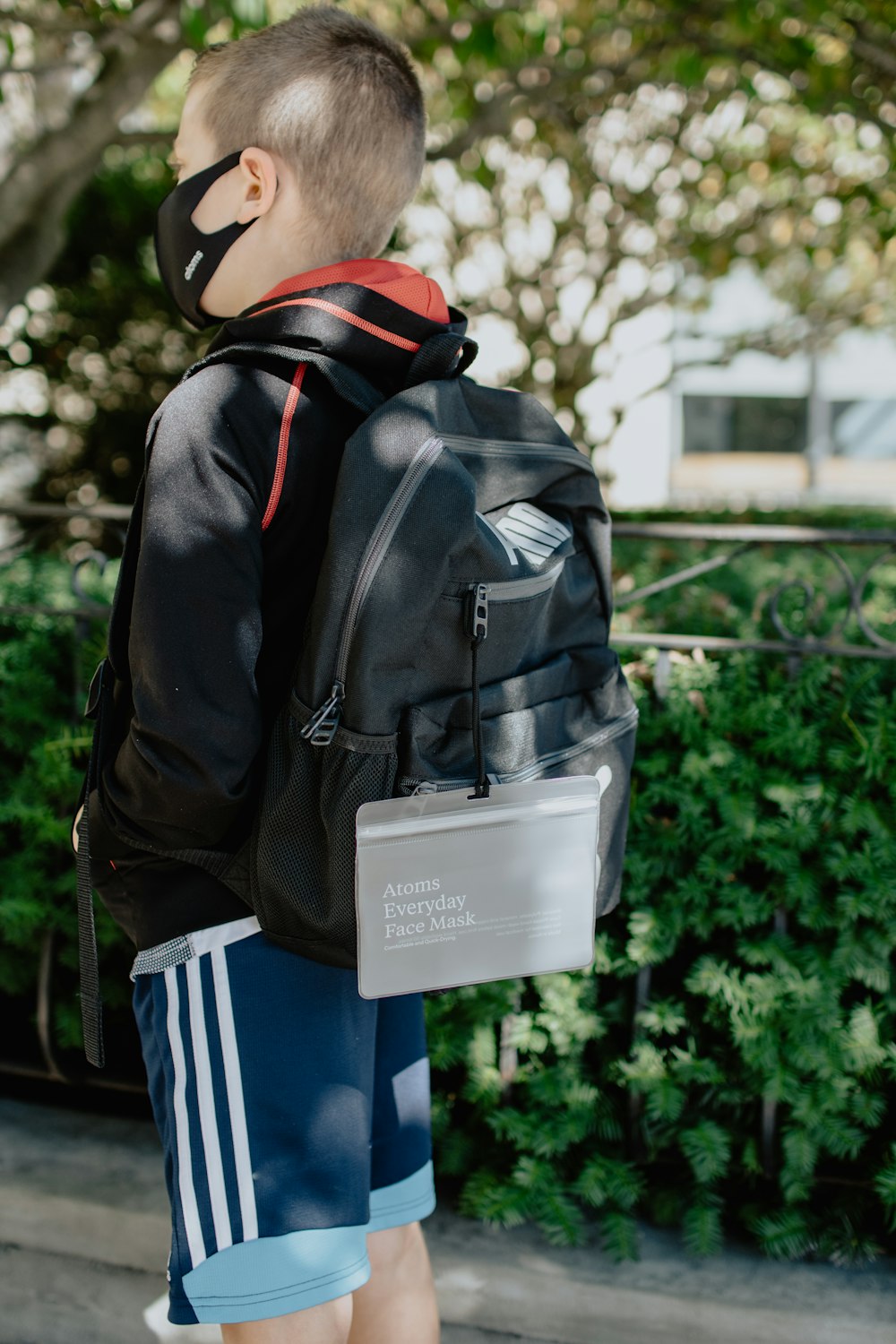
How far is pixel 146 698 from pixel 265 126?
784 millimetres

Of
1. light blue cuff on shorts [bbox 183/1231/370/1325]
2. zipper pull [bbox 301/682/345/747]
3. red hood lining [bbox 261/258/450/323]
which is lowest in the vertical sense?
light blue cuff on shorts [bbox 183/1231/370/1325]

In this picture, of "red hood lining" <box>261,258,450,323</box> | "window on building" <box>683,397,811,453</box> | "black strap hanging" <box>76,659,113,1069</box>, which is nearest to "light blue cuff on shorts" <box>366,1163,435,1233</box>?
"black strap hanging" <box>76,659,113,1069</box>

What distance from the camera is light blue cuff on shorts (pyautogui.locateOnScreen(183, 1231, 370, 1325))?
4.24 ft

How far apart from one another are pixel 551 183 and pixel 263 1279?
11.2 metres

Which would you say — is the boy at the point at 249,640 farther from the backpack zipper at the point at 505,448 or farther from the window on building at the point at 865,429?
the window on building at the point at 865,429

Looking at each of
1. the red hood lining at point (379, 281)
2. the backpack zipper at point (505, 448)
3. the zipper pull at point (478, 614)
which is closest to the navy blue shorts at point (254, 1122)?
the zipper pull at point (478, 614)

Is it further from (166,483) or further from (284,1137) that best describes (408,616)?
(284,1137)

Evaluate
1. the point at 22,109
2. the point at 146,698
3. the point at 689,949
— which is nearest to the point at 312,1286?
the point at 146,698

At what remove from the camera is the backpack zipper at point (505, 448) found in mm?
1350

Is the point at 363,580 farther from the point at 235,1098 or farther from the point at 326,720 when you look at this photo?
the point at 235,1098

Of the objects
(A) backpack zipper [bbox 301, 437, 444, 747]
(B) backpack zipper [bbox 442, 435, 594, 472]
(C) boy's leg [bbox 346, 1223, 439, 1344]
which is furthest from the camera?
(C) boy's leg [bbox 346, 1223, 439, 1344]

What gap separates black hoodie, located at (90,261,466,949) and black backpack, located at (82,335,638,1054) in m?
0.03

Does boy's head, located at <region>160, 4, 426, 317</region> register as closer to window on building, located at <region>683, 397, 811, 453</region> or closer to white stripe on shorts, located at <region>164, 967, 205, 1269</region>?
white stripe on shorts, located at <region>164, 967, 205, 1269</region>

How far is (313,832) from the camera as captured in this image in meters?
1.29
